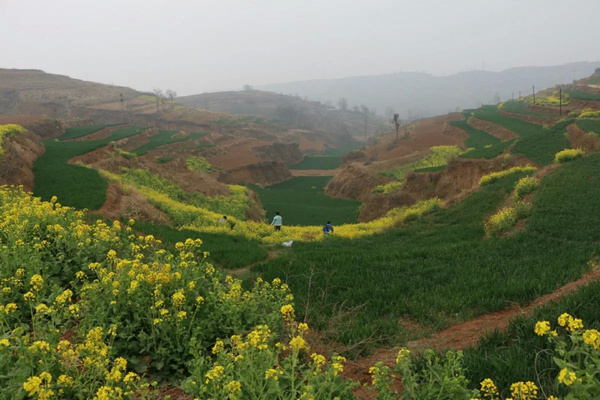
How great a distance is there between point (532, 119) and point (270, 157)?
163 ft

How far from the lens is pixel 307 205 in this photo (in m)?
40.6

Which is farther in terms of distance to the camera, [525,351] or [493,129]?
[493,129]

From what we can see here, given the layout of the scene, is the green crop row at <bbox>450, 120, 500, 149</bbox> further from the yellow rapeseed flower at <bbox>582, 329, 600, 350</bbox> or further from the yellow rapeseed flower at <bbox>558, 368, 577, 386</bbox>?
the yellow rapeseed flower at <bbox>558, 368, 577, 386</bbox>

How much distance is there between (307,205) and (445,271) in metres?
31.3

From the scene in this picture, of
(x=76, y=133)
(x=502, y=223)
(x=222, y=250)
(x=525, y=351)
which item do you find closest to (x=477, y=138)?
(x=502, y=223)

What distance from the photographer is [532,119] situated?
58.4 meters

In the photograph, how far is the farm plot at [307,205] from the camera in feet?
108

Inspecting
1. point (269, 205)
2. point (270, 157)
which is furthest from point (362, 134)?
point (269, 205)

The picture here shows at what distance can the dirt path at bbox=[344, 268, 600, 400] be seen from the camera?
205 inches

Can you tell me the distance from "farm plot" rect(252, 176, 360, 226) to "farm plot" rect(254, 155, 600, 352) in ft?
56.6

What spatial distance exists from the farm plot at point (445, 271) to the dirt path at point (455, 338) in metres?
0.20

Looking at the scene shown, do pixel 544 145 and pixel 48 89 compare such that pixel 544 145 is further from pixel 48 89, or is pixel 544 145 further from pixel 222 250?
pixel 48 89

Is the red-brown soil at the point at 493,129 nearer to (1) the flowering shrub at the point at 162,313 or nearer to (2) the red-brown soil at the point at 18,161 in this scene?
(1) the flowering shrub at the point at 162,313

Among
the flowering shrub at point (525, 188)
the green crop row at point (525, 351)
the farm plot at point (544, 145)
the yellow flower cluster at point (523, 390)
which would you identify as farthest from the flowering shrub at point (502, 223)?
the farm plot at point (544, 145)
